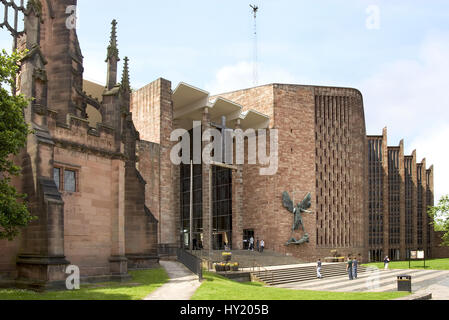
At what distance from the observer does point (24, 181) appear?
1862 centimetres

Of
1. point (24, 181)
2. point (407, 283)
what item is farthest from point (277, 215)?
point (24, 181)

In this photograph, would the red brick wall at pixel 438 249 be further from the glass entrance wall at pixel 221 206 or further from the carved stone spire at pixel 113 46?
the carved stone spire at pixel 113 46

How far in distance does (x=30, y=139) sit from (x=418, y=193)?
78.1 m

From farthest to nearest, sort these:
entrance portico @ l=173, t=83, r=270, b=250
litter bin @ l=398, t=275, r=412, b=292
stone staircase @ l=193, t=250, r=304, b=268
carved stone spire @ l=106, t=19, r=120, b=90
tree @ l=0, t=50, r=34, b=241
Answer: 1. entrance portico @ l=173, t=83, r=270, b=250
2. stone staircase @ l=193, t=250, r=304, b=268
3. carved stone spire @ l=106, t=19, r=120, b=90
4. litter bin @ l=398, t=275, r=412, b=292
5. tree @ l=0, t=50, r=34, b=241

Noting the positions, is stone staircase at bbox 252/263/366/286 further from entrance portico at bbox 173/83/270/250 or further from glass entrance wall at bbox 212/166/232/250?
glass entrance wall at bbox 212/166/232/250

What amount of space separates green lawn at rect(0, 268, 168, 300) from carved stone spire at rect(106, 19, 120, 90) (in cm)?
1040

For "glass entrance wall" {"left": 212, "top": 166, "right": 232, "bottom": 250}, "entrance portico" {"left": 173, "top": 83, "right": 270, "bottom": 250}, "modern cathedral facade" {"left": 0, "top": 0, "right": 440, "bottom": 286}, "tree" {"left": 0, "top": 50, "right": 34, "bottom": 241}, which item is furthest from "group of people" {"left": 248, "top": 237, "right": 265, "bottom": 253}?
"tree" {"left": 0, "top": 50, "right": 34, "bottom": 241}

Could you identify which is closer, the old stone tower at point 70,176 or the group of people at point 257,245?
the old stone tower at point 70,176

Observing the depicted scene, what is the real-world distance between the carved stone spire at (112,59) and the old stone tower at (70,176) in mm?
53

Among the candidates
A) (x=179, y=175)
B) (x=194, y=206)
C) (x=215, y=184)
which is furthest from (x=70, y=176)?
(x=215, y=184)

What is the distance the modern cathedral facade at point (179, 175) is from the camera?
1942 cm

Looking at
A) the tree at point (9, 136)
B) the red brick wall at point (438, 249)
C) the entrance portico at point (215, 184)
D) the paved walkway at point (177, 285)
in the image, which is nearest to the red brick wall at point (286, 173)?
the entrance portico at point (215, 184)

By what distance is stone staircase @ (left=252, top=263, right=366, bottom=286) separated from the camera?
31233mm
